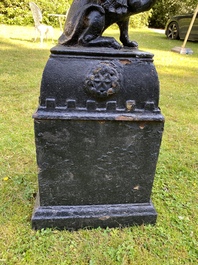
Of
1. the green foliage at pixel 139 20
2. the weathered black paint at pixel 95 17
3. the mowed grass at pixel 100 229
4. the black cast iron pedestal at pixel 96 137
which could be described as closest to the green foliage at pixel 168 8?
the green foliage at pixel 139 20

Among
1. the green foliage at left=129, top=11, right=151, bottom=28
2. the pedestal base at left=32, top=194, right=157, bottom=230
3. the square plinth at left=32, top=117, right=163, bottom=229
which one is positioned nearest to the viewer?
the square plinth at left=32, top=117, right=163, bottom=229

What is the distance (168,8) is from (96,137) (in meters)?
17.4

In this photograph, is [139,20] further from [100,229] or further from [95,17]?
[100,229]

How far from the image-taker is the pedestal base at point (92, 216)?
1.92 metres

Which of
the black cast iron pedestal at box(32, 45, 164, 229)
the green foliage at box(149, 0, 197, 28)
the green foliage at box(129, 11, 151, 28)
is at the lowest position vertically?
the green foliage at box(129, 11, 151, 28)

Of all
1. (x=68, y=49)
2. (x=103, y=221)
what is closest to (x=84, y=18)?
(x=68, y=49)

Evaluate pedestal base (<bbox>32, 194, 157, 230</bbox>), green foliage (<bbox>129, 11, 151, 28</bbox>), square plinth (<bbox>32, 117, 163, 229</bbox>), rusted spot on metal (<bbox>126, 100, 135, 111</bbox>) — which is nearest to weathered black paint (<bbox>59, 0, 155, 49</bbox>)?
rusted spot on metal (<bbox>126, 100, 135, 111</bbox>)

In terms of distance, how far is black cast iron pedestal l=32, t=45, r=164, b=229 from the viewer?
155 cm

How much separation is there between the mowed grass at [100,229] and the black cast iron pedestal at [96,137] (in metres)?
0.11

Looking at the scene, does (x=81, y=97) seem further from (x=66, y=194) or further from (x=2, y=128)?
(x=2, y=128)

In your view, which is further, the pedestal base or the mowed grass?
the pedestal base

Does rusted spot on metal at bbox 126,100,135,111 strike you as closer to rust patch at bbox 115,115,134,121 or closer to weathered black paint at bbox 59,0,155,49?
rust patch at bbox 115,115,134,121

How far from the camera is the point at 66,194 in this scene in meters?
1.90

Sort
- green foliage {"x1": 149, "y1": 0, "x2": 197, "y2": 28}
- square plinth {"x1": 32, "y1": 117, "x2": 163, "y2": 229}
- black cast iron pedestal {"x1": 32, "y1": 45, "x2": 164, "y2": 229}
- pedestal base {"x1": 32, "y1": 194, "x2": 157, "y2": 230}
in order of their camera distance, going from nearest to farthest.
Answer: black cast iron pedestal {"x1": 32, "y1": 45, "x2": 164, "y2": 229}, square plinth {"x1": 32, "y1": 117, "x2": 163, "y2": 229}, pedestal base {"x1": 32, "y1": 194, "x2": 157, "y2": 230}, green foliage {"x1": 149, "y1": 0, "x2": 197, "y2": 28}
